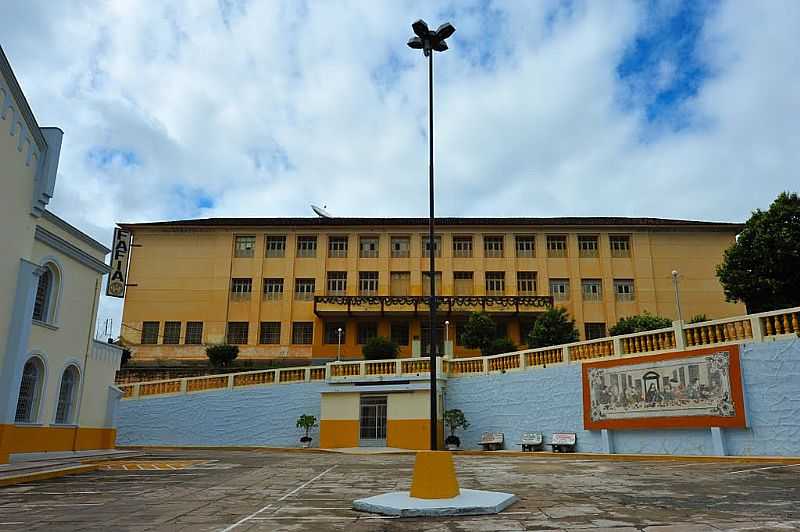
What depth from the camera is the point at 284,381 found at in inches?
1129

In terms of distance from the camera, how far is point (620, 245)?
→ 45.1 metres

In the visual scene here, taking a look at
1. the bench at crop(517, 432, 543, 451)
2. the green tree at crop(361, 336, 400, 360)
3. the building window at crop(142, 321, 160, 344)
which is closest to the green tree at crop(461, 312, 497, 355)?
the green tree at crop(361, 336, 400, 360)

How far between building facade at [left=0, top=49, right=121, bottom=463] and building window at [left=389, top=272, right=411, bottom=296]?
2525 centimetres

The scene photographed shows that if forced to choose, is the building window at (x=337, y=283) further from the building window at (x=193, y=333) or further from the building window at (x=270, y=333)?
the building window at (x=193, y=333)

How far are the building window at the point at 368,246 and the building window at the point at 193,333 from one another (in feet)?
44.0

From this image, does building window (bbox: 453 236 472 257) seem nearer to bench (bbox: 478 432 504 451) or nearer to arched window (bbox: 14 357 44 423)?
bench (bbox: 478 432 504 451)

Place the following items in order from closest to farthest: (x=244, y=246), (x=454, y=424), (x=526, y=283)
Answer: (x=454, y=424) → (x=526, y=283) → (x=244, y=246)

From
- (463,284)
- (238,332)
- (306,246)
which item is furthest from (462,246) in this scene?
(238,332)

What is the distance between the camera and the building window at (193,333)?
1730 inches

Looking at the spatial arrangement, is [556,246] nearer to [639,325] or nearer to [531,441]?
[639,325]

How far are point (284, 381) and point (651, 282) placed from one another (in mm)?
29121

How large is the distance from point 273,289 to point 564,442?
Answer: 29.6m

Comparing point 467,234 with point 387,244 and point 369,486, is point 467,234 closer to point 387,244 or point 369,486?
point 387,244

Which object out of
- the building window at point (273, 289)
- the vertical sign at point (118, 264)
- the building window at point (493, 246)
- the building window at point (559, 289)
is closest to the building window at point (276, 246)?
the building window at point (273, 289)
